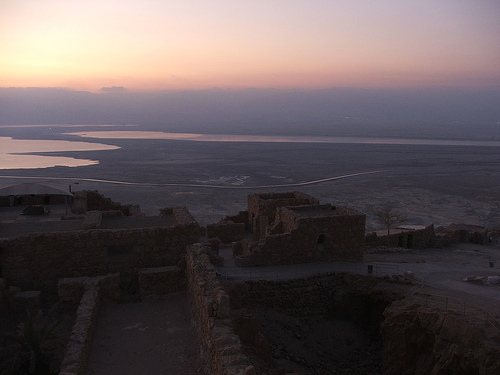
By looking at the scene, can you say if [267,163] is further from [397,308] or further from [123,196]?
[397,308]

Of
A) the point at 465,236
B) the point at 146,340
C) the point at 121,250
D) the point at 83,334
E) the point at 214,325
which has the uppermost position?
the point at 214,325

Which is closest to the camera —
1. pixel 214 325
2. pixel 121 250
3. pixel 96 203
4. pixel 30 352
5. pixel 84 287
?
pixel 214 325

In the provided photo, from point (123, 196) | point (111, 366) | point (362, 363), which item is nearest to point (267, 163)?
point (123, 196)

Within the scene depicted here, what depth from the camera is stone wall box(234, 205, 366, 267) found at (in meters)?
15.7

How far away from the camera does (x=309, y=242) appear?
16.1 meters

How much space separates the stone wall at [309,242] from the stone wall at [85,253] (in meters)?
4.16

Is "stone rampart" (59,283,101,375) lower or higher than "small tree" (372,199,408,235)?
higher

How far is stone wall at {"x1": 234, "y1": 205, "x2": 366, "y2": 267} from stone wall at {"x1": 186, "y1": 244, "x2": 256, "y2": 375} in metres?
5.38

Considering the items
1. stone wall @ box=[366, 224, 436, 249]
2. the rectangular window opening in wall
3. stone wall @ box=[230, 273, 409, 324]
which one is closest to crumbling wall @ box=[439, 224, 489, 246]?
stone wall @ box=[366, 224, 436, 249]

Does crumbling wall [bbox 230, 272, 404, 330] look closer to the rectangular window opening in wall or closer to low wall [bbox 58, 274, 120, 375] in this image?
the rectangular window opening in wall

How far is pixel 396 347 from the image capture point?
13016 millimetres

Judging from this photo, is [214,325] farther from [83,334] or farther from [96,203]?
[96,203]

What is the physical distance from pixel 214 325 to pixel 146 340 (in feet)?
7.83

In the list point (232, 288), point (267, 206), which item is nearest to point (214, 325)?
point (232, 288)
